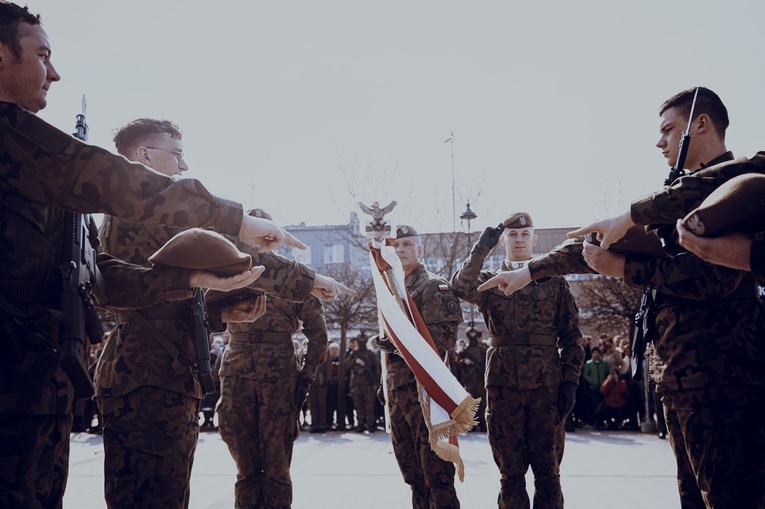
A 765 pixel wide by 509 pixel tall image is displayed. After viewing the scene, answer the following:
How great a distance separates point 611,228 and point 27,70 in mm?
2789

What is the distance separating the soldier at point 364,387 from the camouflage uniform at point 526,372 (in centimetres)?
1070

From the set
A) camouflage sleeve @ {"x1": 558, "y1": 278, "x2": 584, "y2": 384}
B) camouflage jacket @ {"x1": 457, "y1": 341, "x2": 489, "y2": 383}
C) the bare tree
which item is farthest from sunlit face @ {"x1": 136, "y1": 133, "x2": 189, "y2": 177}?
the bare tree

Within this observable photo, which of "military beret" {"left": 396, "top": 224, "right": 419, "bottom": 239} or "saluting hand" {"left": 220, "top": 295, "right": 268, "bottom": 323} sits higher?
"military beret" {"left": 396, "top": 224, "right": 419, "bottom": 239}

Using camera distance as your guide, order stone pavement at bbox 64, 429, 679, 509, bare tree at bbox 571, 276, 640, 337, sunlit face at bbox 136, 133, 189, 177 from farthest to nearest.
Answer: bare tree at bbox 571, 276, 640, 337
stone pavement at bbox 64, 429, 679, 509
sunlit face at bbox 136, 133, 189, 177

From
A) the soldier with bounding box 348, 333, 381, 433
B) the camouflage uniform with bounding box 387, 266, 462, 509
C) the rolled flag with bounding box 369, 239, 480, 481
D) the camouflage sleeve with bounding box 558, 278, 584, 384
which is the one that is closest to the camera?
the rolled flag with bounding box 369, 239, 480, 481

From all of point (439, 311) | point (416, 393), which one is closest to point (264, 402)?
point (416, 393)

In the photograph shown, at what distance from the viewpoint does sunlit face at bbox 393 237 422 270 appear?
7047mm

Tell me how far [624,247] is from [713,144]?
85cm

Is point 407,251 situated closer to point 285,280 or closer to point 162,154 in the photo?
point 285,280

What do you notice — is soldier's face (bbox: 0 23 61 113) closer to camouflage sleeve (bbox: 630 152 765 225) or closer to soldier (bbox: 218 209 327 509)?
camouflage sleeve (bbox: 630 152 765 225)

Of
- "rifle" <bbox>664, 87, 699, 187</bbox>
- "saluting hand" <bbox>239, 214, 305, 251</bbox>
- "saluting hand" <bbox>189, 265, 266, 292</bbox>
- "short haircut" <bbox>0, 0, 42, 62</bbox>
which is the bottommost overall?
"saluting hand" <bbox>189, 265, 266, 292</bbox>

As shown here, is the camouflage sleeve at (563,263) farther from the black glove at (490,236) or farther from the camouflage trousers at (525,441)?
the camouflage trousers at (525,441)

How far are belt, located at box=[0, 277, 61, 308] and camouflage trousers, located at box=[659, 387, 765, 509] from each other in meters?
3.13

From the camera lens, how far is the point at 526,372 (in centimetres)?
604
